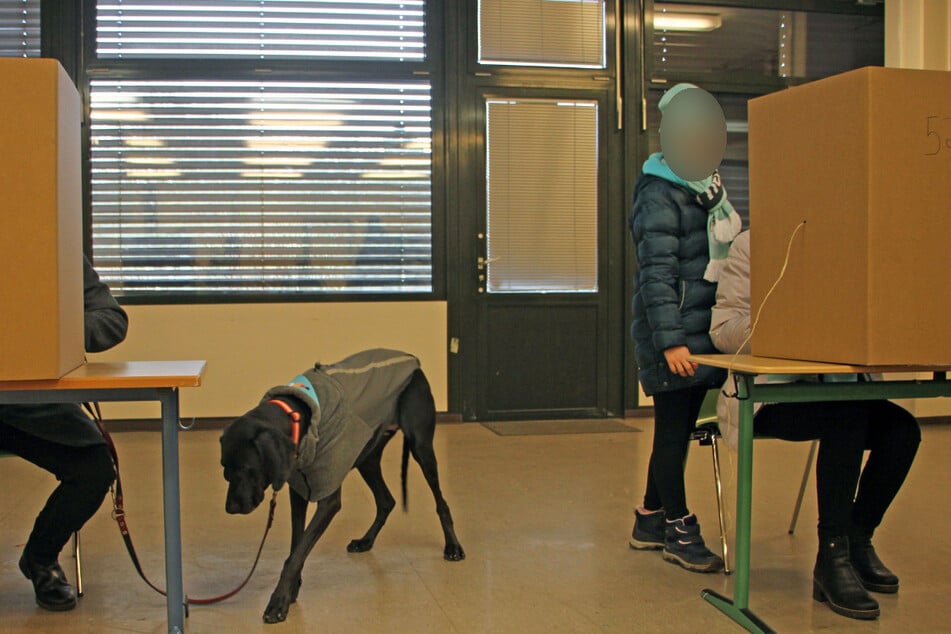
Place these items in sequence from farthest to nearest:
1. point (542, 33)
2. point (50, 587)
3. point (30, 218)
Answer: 1. point (542, 33)
2. point (50, 587)
3. point (30, 218)

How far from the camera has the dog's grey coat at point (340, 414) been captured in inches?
89.3

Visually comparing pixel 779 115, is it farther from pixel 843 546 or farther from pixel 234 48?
pixel 234 48

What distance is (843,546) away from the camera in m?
2.24

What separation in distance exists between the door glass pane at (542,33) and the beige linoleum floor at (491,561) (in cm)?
254

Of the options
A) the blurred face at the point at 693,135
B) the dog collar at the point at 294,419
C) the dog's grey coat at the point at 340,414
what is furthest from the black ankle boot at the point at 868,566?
the dog collar at the point at 294,419

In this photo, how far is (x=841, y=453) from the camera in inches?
88.4

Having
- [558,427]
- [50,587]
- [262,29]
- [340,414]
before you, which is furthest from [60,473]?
[262,29]

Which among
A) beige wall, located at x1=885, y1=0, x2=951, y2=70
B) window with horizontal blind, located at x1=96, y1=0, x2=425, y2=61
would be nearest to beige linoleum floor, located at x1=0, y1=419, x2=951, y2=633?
window with horizontal blind, located at x1=96, y1=0, x2=425, y2=61

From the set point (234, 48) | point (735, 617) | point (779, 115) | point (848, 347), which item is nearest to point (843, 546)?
point (735, 617)

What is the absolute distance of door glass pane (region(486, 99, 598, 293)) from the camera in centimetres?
546

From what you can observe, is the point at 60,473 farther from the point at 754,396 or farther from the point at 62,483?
the point at 754,396

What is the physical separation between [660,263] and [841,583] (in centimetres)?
93

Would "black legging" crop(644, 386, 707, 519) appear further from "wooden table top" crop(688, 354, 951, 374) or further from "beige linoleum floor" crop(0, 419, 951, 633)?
"wooden table top" crop(688, 354, 951, 374)

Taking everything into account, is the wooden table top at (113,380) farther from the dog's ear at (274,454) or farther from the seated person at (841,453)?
the seated person at (841,453)
